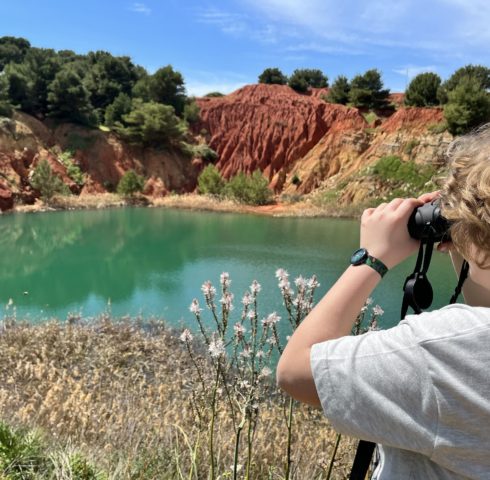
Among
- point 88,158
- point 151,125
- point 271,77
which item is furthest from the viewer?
point 271,77

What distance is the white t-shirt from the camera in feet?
2.49

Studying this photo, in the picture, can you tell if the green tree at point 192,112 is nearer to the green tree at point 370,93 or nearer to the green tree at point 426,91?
the green tree at point 370,93

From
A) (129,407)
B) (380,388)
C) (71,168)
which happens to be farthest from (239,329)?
(71,168)

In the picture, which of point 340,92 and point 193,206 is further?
point 340,92

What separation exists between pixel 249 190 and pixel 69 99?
12313 millimetres

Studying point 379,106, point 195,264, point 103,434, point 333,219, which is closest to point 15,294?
point 195,264

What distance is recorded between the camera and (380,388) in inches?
31.3

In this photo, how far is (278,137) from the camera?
33.9 metres

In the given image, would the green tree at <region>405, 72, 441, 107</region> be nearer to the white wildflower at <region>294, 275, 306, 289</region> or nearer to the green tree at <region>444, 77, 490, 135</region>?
the green tree at <region>444, 77, 490, 135</region>

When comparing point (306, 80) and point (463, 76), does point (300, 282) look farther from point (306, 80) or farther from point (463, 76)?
point (306, 80)

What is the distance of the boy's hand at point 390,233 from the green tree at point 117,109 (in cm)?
3289

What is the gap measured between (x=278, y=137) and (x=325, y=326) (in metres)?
33.8

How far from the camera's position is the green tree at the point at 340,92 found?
112 feet

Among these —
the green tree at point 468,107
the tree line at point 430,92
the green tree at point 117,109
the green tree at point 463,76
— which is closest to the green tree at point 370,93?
the tree line at point 430,92
